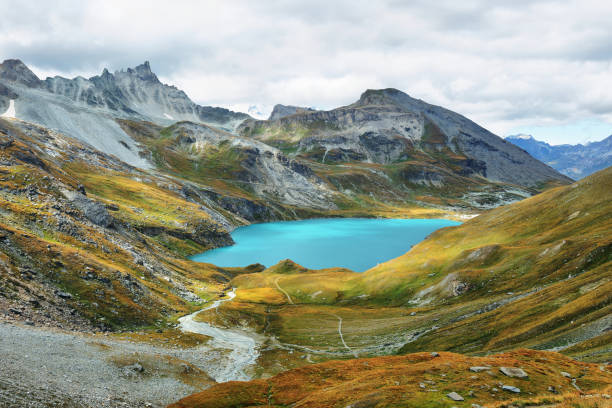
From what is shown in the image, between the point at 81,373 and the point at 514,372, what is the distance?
3858 cm

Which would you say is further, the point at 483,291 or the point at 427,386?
the point at 483,291

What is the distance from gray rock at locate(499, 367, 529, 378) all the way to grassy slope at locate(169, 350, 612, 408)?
0.41 meters

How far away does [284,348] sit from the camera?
71812 millimetres

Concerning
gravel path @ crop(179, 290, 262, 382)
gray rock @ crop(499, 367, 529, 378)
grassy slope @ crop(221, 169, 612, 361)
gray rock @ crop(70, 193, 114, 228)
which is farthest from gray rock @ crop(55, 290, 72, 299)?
gray rock @ crop(499, 367, 529, 378)

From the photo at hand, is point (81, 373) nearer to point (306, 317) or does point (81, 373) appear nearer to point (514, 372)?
point (514, 372)

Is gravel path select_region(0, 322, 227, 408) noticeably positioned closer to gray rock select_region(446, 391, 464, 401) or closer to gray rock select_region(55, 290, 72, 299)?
gray rock select_region(55, 290, 72, 299)

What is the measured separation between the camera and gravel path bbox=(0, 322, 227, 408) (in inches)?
1090

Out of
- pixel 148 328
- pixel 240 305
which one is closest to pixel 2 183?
pixel 148 328

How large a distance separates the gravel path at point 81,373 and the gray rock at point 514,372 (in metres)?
32.0

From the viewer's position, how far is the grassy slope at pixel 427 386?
25.5 meters

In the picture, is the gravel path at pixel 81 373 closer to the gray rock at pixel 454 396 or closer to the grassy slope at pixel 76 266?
the grassy slope at pixel 76 266

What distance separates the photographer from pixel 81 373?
3478cm

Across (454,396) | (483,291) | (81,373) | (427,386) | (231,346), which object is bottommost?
(231,346)

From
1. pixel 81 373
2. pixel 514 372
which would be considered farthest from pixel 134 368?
pixel 514 372
